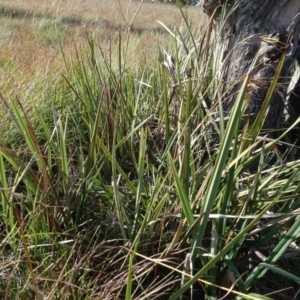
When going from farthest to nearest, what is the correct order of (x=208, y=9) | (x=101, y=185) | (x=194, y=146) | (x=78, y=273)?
1. (x=208, y=9)
2. (x=194, y=146)
3. (x=101, y=185)
4. (x=78, y=273)

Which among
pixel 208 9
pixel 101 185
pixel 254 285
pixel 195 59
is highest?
pixel 208 9

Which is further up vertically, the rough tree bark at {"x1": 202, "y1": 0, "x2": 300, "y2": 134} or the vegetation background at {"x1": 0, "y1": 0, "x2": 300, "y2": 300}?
the rough tree bark at {"x1": 202, "y1": 0, "x2": 300, "y2": 134}

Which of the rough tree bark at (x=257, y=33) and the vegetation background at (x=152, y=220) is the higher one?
the rough tree bark at (x=257, y=33)

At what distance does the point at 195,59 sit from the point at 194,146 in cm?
55

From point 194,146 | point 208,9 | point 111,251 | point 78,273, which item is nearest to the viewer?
point 78,273

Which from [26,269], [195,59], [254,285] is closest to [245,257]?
[254,285]

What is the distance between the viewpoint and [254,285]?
1534mm

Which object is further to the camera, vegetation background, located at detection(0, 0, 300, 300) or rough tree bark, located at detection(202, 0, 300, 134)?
rough tree bark, located at detection(202, 0, 300, 134)

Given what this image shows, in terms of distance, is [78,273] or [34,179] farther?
[34,179]

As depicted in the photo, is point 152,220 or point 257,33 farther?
point 257,33

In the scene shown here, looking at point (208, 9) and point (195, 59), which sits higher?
point (208, 9)

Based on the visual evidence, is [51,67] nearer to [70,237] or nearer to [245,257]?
[70,237]

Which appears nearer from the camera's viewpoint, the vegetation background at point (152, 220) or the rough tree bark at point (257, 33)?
the vegetation background at point (152, 220)

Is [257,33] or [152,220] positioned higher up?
[257,33]
